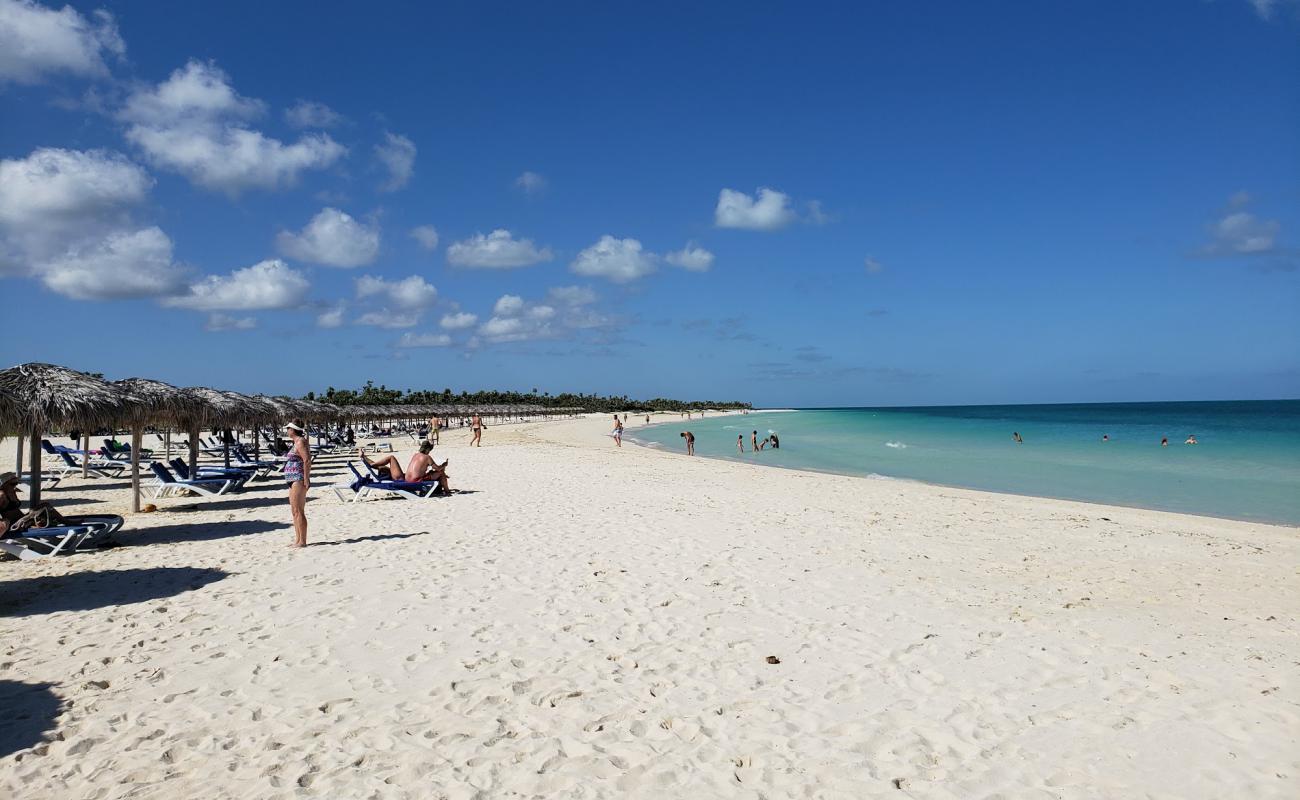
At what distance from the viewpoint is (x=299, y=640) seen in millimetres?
Result: 4695

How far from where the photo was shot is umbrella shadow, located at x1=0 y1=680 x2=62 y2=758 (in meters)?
3.28

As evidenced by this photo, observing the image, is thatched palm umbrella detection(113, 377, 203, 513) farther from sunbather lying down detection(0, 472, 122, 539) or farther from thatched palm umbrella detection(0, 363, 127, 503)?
sunbather lying down detection(0, 472, 122, 539)

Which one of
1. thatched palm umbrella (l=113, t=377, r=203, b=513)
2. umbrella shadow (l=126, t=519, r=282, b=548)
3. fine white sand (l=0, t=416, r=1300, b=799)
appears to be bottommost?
fine white sand (l=0, t=416, r=1300, b=799)

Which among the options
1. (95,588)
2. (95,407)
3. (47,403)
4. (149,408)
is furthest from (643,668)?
(149,408)

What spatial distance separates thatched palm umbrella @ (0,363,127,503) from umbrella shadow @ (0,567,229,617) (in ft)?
7.33

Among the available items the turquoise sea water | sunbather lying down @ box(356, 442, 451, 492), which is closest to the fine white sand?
sunbather lying down @ box(356, 442, 451, 492)

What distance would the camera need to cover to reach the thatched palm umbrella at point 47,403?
788cm

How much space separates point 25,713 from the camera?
355cm

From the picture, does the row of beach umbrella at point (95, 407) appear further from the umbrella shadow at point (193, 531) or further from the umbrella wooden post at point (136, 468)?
the umbrella shadow at point (193, 531)

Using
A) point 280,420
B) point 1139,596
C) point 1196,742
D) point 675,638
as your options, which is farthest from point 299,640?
point 280,420

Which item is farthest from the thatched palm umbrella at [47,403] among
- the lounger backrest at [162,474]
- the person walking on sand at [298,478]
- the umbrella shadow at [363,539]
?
the umbrella shadow at [363,539]

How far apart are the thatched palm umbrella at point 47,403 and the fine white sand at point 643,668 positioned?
1.67 m

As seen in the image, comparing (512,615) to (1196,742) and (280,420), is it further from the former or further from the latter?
(280,420)

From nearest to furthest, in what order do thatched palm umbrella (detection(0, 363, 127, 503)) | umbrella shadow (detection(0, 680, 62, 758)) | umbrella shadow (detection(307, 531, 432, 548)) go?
umbrella shadow (detection(0, 680, 62, 758)) → umbrella shadow (detection(307, 531, 432, 548)) → thatched palm umbrella (detection(0, 363, 127, 503))
